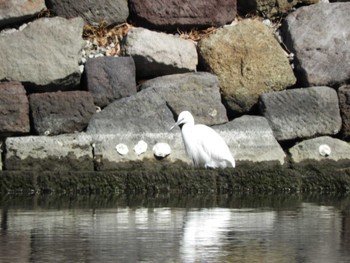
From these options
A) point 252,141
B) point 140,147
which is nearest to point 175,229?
point 140,147

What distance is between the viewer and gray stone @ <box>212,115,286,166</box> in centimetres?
1362

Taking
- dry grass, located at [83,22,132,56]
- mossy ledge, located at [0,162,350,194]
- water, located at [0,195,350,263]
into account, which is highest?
dry grass, located at [83,22,132,56]

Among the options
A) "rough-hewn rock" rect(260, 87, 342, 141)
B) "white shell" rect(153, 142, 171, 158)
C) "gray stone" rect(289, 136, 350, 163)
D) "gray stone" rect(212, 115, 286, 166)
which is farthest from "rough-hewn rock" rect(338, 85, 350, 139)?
"white shell" rect(153, 142, 171, 158)

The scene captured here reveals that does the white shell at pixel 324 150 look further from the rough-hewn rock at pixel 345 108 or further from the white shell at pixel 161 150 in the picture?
the white shell at pixel 161 150

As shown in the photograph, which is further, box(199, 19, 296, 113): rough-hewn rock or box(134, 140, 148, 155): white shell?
box(199, 19, 296, 113): rough-hewn rock

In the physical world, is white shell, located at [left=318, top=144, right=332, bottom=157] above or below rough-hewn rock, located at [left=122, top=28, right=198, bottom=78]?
below

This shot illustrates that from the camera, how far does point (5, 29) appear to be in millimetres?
13742

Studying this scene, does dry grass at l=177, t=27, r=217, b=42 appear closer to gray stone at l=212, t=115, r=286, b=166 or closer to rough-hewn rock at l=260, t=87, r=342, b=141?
rough-hewn rock at l=260, t=87, r=342, b=141

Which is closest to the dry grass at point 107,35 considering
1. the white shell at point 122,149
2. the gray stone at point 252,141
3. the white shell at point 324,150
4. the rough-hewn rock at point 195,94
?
the rough-hewn rock at point 195,94

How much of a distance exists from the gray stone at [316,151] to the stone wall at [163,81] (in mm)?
14

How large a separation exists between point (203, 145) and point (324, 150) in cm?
170

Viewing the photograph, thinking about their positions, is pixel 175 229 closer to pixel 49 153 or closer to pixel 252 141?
pixel 49 153

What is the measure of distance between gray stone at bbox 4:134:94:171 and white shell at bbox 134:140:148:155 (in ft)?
1.77

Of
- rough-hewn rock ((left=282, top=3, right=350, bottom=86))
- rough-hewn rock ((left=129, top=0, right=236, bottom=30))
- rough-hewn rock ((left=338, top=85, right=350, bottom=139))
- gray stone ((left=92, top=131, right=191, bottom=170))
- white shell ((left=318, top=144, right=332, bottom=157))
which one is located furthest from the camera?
rough-hewn rock ((left=282, top=3, right=350, bottom=86))
